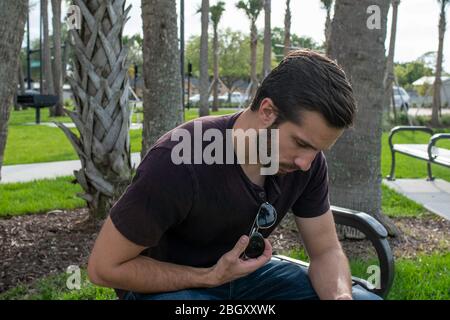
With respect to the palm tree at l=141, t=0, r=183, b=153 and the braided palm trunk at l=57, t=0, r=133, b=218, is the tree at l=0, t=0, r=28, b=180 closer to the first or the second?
the braided palm trunk at l=57, t=0, r=133, b=218

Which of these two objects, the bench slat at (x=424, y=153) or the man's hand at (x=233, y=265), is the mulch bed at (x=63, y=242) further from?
the man's hand at (x=233, y=265)

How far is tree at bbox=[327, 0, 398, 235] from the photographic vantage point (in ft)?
15.3

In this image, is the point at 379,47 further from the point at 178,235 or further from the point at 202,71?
the point at 202,71

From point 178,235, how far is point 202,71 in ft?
70.0

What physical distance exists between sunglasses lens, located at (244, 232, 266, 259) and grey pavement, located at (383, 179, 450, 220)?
432cm

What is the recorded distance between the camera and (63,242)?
4.65 metres

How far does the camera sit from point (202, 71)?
75.8 ft

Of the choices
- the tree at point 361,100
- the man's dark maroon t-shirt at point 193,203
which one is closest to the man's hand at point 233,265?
the man's dark maroon t-shirt at point 193,203

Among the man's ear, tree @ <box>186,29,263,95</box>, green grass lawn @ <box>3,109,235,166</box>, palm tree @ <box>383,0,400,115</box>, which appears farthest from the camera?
tree @ <box>186,29,263,95</box>

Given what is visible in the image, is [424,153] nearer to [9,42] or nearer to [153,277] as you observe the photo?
[9,42]

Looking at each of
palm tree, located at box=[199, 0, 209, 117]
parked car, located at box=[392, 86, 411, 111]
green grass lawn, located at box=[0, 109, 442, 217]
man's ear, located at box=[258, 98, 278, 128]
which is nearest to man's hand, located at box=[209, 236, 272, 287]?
man's ear, located at box=[258, 98, 278, 128]

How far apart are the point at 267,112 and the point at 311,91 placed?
19cm
